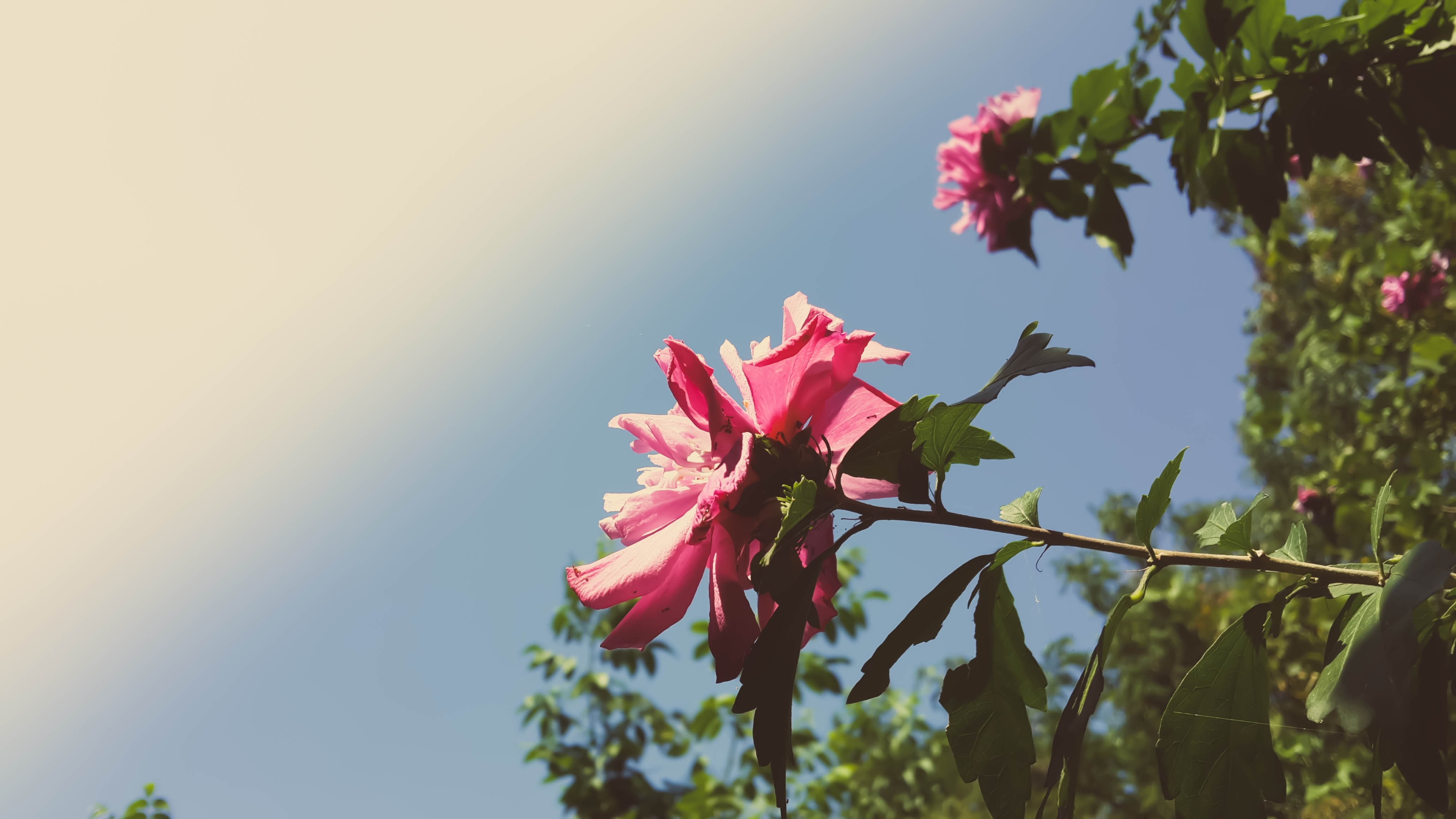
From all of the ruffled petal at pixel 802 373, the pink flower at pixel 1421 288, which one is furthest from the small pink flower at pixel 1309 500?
the ruffled petal at pixel 802 373

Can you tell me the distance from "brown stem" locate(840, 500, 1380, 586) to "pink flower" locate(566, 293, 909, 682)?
→ 57 millimetres

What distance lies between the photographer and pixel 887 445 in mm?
844

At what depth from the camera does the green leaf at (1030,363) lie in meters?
0.80

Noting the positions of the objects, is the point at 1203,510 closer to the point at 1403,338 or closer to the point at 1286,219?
the point at 1286,219

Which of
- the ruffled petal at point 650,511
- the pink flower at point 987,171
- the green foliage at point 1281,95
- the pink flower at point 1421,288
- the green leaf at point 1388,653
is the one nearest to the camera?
the green leaf at point 1388,653

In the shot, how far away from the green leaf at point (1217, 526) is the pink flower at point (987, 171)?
167cm

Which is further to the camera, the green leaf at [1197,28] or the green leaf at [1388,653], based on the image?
the green leaf at [1197,28]

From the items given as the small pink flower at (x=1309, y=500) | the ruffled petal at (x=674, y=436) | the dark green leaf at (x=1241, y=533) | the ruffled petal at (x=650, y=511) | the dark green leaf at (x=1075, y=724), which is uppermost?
the small pink flower at (x=1309, y=500)

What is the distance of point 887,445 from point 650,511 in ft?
0.91

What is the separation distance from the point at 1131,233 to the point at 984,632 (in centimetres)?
177

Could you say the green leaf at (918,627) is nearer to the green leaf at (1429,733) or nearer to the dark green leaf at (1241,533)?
the dark green leaf at (1241,533)

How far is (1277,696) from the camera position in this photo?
4.73 m

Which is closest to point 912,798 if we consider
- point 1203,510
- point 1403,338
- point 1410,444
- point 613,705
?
point 613,705

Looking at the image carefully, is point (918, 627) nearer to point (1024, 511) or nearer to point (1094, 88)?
point (1024, 511)
